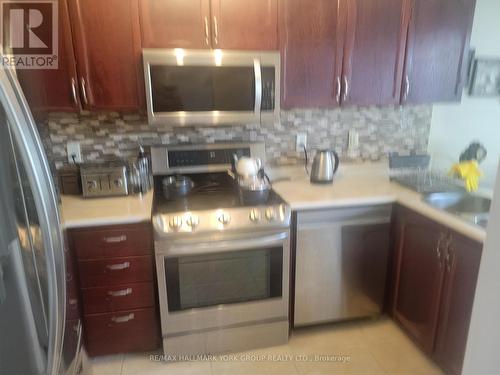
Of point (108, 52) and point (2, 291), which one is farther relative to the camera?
point (108, 52)

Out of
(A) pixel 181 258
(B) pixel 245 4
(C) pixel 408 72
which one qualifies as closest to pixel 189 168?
(A) pixel 181 258

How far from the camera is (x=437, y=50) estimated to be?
202 centimetres

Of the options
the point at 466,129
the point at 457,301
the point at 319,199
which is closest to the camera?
the point at 457,301

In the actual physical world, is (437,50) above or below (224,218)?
above

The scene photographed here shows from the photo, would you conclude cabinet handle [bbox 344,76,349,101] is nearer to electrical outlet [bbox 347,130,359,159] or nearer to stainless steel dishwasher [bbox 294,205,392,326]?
electrical outlet [bbox 347,130,359,159]

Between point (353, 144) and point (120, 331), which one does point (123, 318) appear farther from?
point (353, 144)

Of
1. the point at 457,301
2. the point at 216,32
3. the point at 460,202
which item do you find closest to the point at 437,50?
the point at 460,202

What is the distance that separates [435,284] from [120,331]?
1.55 metres

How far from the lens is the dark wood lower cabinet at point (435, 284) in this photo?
1.51 meters

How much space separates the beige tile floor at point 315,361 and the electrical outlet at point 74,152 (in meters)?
1.09

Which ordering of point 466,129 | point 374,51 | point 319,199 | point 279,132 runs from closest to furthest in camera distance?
point 319,199 < point 374,51 < point 279,132 < point 466,129

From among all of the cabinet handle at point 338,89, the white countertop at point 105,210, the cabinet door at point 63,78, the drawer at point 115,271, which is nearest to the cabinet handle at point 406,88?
the cabinet handle at point 338,89

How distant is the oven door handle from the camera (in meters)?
1.68

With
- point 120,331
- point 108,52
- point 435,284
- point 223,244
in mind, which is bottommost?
point 120,331
